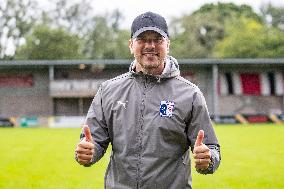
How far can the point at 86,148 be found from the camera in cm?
348

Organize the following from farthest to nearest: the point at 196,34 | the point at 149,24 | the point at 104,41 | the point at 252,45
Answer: the point at 104,41 < the point at 196,34 < the point at 252,45 < the point at 149,24

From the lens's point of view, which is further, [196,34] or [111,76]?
[196,34]

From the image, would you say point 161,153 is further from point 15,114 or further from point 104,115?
point 15,114

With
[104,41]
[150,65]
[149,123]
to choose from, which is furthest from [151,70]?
[104,41]

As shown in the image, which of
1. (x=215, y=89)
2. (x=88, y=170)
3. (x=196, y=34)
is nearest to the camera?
(x=88, y=170)

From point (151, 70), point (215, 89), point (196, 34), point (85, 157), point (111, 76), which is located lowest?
point (215, 89)

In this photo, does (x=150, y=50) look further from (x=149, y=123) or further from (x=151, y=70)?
(x=149, y=123)

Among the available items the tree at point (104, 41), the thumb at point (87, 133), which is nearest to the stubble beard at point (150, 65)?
the thumb at point (87, 133)

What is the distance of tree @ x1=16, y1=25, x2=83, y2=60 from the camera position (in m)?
61.1

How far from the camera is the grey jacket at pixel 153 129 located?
11.7 feet

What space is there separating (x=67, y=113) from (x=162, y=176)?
118ft

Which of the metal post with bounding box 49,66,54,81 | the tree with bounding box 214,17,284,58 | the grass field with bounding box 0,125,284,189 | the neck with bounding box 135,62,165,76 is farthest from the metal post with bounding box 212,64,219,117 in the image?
the neck with bounding box 135,62,165,76

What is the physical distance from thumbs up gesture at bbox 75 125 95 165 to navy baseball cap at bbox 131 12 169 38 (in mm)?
767

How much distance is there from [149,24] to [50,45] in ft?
193
